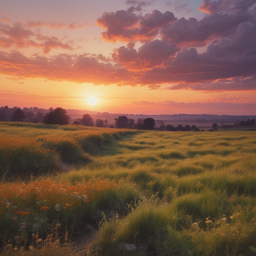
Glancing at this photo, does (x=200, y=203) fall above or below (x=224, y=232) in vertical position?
below

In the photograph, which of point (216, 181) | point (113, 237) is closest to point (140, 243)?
point (113, 237)

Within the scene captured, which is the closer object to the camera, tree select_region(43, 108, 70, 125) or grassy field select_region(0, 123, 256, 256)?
grassy field select_region(0, 123, 256, 256)

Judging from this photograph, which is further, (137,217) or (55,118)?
(55,118)

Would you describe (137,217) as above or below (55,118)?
below

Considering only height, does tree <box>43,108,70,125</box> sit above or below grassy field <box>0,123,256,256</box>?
above

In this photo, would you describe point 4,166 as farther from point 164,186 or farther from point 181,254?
point 181,254

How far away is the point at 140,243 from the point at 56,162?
22.5 feet

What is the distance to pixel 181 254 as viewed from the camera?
255 centimetres

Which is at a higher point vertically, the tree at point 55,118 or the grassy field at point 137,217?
the tree at point 55,118

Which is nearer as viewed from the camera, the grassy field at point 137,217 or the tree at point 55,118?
the grassy field at point 137,217

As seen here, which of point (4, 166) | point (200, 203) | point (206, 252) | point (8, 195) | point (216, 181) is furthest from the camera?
point (4, 166)

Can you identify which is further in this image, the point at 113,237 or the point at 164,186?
the point at 164,186

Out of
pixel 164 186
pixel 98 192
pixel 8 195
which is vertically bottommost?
pixel 164 186

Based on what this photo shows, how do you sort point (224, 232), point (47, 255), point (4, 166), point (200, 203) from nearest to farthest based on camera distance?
point (47, 255)
point (224, 232)
point (200, 203)
point (4, 166)
